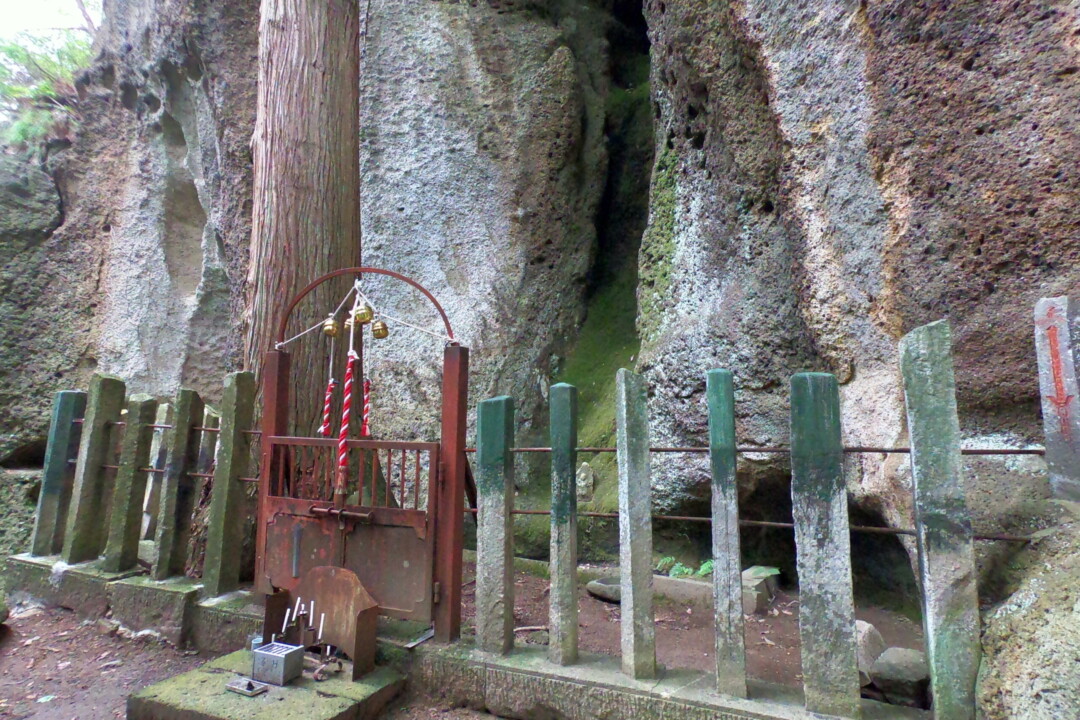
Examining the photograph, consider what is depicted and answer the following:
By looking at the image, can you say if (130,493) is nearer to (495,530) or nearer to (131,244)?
(495,530)

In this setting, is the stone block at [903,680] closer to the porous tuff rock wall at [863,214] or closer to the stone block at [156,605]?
the porous tuff rock wall at [863,214]

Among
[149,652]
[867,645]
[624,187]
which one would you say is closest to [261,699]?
[149,652]

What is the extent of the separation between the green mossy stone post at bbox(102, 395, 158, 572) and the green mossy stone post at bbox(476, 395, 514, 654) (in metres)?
2.51

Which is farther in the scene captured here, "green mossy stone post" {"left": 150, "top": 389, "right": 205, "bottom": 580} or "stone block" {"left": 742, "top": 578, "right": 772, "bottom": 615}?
"stone block" {"left": 742, "top": 578, "right": 772, "bottom": 615}

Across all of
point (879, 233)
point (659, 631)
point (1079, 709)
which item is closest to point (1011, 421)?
point (879, 233)

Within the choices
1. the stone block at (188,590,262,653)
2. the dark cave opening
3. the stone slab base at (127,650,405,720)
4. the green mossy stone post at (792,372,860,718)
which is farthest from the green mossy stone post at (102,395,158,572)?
the dark cave opening

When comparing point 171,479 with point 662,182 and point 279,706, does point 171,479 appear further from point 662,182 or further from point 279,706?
point 662,182

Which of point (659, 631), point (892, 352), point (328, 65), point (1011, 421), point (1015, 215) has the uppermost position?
point (328, 65)

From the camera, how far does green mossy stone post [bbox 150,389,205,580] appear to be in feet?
12.3

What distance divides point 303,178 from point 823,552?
3.74 metres

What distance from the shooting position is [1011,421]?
2832mm

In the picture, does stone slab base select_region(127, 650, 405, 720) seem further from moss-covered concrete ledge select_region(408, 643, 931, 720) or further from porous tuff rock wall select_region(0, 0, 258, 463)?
porous tuff rock wall select_region(0, 0, 258, 463)

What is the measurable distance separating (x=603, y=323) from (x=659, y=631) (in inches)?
149

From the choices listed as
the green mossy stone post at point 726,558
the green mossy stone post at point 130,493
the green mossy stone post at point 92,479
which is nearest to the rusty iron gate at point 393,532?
the green mossy stone post at point 726,558
